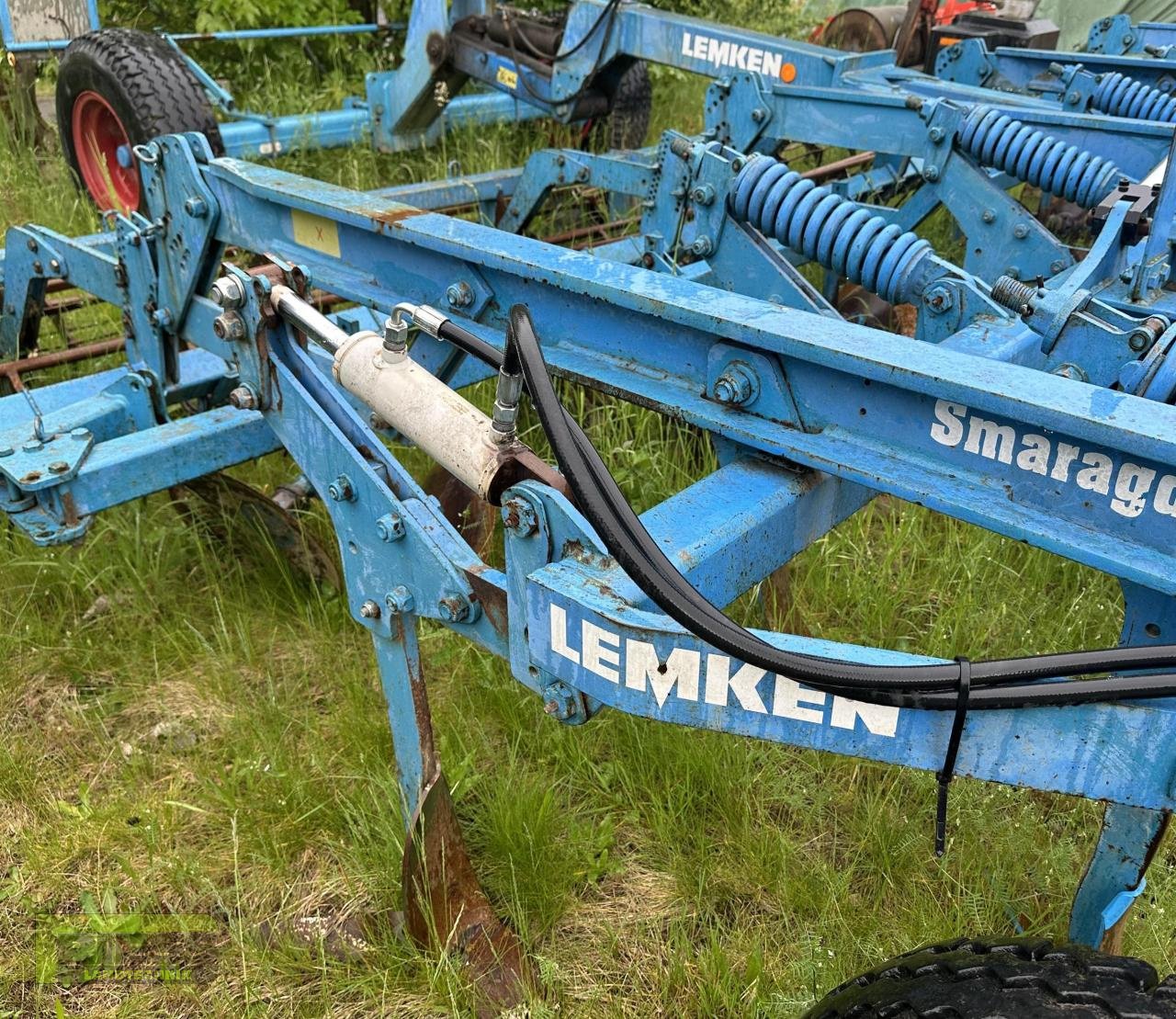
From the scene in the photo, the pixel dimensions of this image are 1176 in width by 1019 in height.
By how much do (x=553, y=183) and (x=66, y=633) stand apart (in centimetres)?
248

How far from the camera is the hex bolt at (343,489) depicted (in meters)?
2.20

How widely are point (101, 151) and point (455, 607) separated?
4.62 m

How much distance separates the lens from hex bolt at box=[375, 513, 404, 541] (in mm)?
2094

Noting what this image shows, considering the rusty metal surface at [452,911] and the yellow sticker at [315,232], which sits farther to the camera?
the yellow sticker at [315,232]

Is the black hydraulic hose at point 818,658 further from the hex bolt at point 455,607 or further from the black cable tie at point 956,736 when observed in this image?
the hex bolt at point 455,607

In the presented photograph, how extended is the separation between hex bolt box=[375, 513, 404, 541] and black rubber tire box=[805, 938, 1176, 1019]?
1091mm

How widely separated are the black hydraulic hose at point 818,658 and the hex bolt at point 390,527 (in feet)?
1.94

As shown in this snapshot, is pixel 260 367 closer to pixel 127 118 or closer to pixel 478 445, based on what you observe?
pixel 478 445

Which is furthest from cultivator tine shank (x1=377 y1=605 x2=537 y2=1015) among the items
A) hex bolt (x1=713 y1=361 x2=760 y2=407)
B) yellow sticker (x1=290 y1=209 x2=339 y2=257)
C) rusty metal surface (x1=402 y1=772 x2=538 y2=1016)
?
yellow sticker (x1=290 y1=209 x2=339 y2=257)

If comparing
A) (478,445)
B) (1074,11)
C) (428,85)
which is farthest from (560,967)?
(1074,11)

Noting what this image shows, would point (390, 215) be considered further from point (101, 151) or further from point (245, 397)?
point (101, 151)

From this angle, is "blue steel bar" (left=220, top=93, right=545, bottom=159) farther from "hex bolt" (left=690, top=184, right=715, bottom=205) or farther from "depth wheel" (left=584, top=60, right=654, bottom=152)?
"hex bolt" (left=690, top=184, right=715, bottom=205)

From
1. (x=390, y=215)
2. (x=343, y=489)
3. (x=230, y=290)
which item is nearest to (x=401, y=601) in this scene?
(x=343, y=489)

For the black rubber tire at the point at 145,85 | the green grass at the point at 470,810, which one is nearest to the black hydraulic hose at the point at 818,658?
the green grass at the point at 470,810
